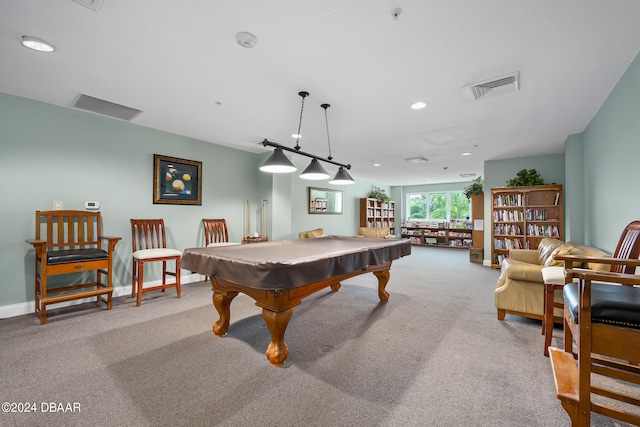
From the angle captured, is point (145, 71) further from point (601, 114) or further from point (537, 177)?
point (537, 177)

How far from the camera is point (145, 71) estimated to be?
2.44 metres

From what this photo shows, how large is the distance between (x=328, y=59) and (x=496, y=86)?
170cm

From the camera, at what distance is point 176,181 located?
424cm

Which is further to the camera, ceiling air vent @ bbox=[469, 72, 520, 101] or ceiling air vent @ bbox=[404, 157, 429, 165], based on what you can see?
ceiling air vent @ bbox=[404, 157, 429, 165]

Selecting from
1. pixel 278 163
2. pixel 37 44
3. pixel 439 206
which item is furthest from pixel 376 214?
pixel 37 44

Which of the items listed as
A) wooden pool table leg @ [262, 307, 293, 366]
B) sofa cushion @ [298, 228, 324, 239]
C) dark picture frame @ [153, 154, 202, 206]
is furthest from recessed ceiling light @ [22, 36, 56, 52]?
sofa cushion @ [298, 228, 324, 239]

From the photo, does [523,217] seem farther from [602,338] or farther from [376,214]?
[602,338]

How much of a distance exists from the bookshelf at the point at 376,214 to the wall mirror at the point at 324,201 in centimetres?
122

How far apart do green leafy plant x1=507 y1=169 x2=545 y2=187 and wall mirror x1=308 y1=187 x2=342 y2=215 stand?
4047mm

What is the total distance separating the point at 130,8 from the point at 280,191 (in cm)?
384

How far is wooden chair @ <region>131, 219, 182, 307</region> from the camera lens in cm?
341

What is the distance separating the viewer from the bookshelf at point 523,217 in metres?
5.34

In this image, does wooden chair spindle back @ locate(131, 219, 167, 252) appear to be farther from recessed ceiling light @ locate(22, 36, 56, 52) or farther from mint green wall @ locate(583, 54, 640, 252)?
mint green wall @ locate(583, 54, 640, 252)

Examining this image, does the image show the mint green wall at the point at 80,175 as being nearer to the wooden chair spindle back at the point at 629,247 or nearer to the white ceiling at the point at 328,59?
the white ceiling at the point at 328,59
